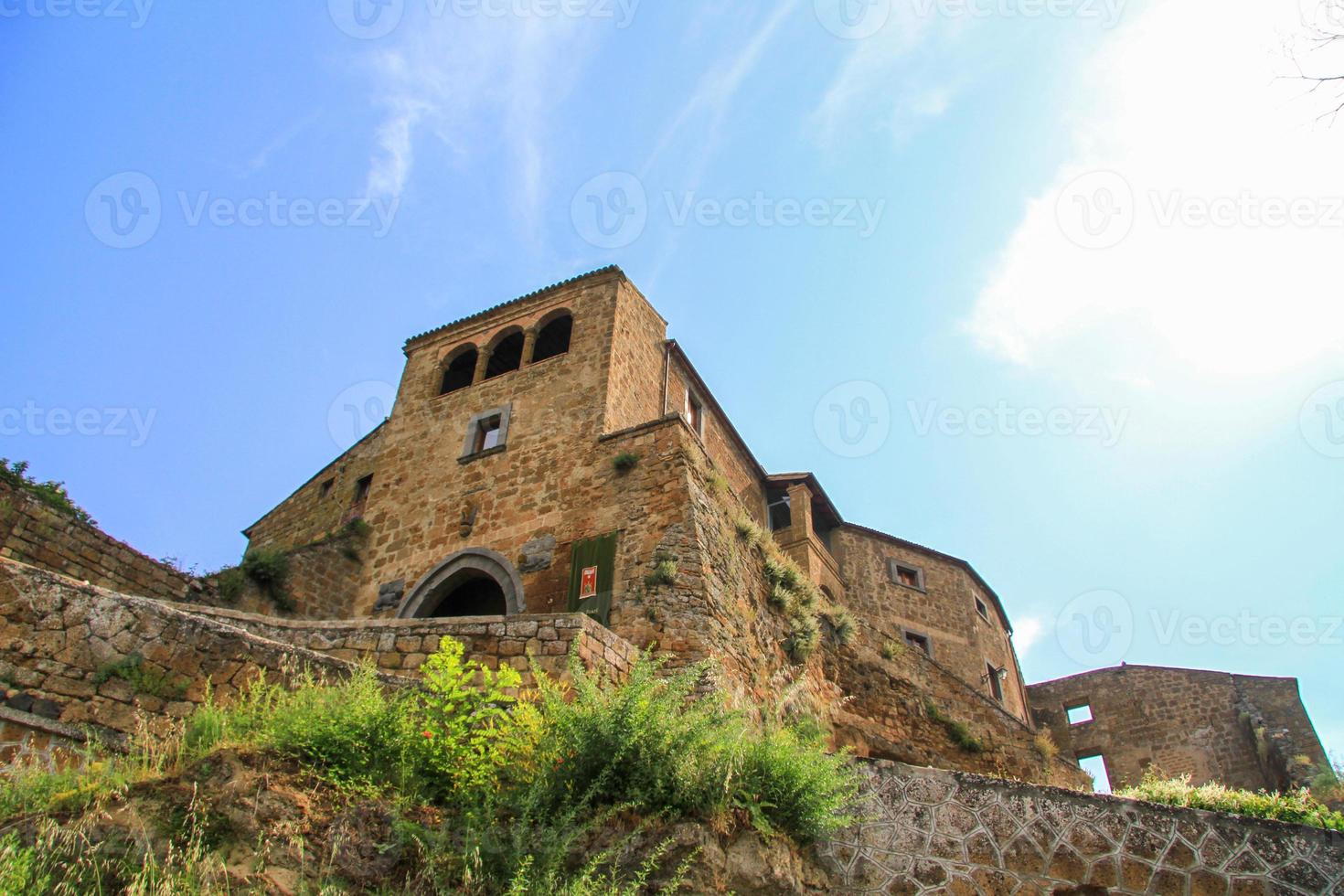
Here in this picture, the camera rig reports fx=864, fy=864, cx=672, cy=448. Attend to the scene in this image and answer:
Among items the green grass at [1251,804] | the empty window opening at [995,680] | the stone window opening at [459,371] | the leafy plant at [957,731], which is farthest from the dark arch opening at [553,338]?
the empty window opening at [995,680]

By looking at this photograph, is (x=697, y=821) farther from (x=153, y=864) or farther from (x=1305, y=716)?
(x=1305, y=716)

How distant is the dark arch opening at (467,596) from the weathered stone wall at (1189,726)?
65.8 ft

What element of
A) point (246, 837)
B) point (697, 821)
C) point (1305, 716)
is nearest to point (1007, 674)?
point (1305, 716)

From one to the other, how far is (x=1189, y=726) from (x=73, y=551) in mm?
28185

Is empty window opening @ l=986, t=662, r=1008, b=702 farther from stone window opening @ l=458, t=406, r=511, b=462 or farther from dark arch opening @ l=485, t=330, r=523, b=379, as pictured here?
stone window opening @ l=458, t=406, r=511, b=462

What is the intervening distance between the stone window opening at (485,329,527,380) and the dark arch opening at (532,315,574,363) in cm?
41

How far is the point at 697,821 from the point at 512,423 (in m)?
10.6

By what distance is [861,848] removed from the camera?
6566mm

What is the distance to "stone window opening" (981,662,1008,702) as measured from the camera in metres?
23.9

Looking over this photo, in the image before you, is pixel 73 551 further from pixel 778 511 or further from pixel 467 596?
pixel 778 511

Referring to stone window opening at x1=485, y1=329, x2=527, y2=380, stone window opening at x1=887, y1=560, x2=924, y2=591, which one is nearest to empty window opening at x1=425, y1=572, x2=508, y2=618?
→ stone window opening at x1=485, y1=329, x2=527, y2=380

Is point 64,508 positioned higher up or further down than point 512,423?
further down

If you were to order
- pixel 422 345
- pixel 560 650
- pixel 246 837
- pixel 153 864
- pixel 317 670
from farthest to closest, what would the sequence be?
pixel 422 345 → pixel 560 650 → pixel 317 670 → pixel 246 837 → pixel 153 864

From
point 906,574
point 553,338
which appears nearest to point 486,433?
point 553,338
